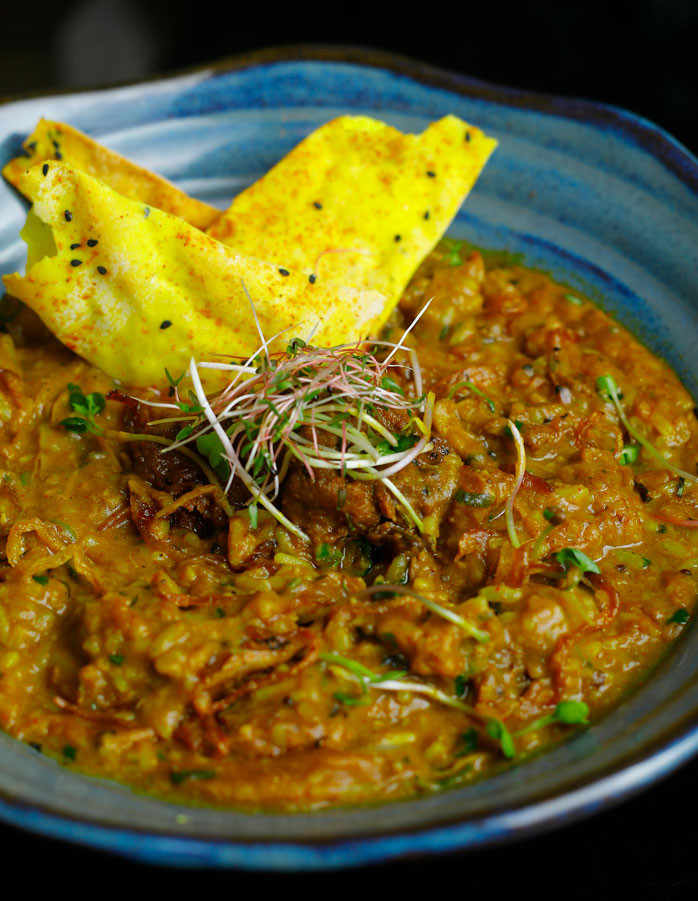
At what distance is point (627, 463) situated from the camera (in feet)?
15.0

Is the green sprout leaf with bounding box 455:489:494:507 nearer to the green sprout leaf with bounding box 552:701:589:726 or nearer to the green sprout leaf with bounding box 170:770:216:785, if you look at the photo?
the green sprout leaf with bounding box 552:701:589:726

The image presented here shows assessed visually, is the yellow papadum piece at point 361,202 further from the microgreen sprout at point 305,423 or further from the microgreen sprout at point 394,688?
the microgreen sprout at point 394,688

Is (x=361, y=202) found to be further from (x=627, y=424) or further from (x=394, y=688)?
(x=394, y=688)

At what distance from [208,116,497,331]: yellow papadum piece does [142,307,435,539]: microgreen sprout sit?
31.5 inches

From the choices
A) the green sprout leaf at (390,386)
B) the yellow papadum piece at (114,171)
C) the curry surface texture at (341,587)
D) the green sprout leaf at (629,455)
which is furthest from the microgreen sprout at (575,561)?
the yellow papadum piece at (114,171)

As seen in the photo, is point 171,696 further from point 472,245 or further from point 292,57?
point 292,57

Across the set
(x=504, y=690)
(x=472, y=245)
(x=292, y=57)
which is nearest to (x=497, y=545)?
(x=504, y=690)

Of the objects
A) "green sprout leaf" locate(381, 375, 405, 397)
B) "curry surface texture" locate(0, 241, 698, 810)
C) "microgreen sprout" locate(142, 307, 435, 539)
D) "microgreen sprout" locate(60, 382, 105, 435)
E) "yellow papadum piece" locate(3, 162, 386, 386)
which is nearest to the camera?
"curry surface texture" locate(0, 241, 698, 810)

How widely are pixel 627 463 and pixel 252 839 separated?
268 cm

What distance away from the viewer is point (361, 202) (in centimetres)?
530

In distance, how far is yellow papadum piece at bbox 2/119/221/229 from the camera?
5328 millimetres

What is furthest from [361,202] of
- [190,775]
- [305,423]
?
[190,775]

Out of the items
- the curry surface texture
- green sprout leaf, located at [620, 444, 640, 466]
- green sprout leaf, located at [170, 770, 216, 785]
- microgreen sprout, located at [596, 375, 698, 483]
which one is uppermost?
microgreen sprout, located at [596, 375, 698, 483]

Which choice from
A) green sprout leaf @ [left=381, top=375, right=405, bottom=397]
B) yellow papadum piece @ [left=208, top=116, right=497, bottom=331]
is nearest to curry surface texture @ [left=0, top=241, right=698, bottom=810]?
green sprout leaf @ [left=381, top=375, right=405, bottom=397]
